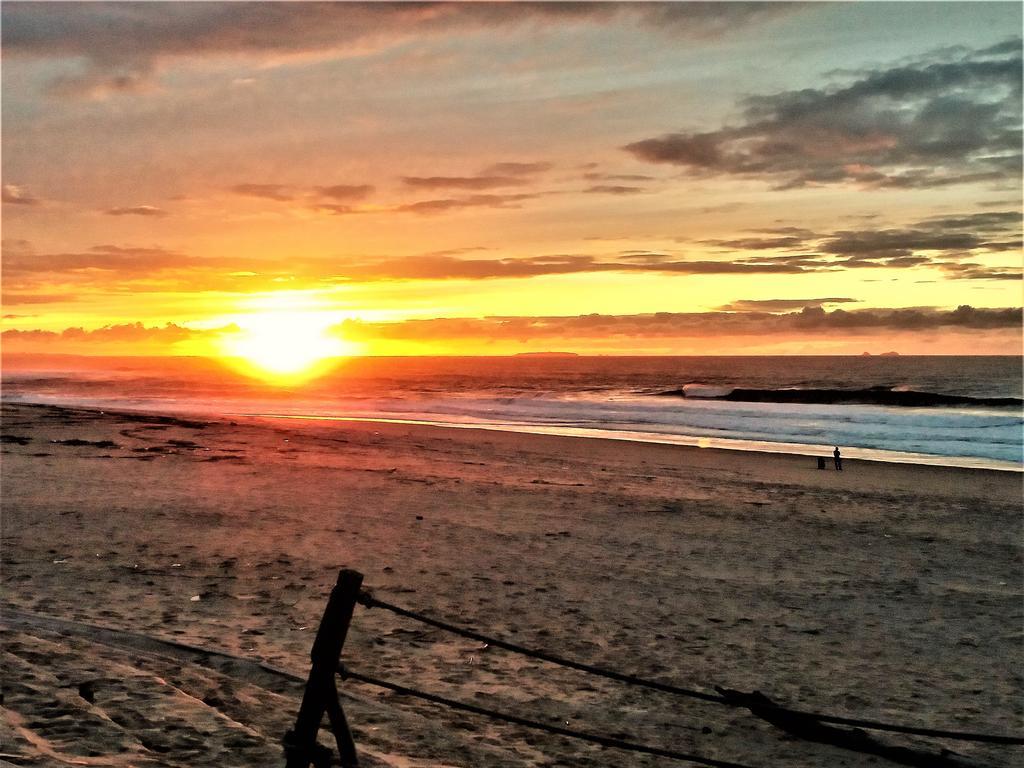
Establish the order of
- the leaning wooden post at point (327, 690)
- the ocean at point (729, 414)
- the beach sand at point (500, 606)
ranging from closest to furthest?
1. the leaning wooden post at point (327, 690)
2. the beach sand at point (500, 606)
3. the ocean at point (729, 414)

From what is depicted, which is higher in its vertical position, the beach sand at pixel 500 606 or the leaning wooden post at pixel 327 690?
the leaning wooden post at pixel 327 690

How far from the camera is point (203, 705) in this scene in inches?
220

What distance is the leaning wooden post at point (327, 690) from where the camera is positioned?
169 inches

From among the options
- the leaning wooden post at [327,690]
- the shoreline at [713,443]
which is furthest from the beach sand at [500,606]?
the shoreline at [713,443]

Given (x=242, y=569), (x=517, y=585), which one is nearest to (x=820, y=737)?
(x=517, y=585)

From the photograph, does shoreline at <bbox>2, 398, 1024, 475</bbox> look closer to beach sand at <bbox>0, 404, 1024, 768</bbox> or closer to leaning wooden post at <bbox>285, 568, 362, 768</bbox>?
beach sand at <bbox>0, 404, 1024, 768</bbox>

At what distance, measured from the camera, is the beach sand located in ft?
18.5

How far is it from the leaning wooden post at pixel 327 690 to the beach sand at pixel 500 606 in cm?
73

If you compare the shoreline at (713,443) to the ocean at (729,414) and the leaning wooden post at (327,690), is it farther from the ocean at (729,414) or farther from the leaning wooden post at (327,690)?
the leaning wooden post at (327,690)

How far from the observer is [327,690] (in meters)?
4.30

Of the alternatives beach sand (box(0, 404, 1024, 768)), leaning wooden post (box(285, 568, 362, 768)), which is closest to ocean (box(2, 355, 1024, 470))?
beach sand (box(0, 404, 1024, 768))

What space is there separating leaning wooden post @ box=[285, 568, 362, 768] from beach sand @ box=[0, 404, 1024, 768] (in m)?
0.73

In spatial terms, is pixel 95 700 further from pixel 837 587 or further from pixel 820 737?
pixel 837 587

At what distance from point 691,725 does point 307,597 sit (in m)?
4.40
